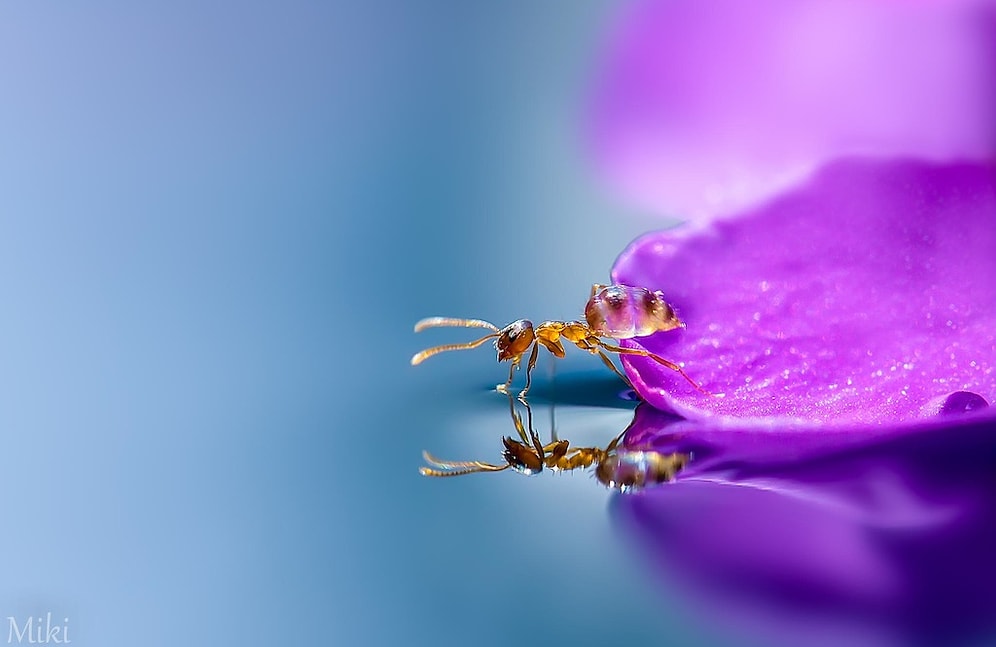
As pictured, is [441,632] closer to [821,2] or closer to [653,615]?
[653,615]

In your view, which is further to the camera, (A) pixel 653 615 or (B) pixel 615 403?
(B) pixel 615 403

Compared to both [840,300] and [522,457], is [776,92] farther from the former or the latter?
[522,457]

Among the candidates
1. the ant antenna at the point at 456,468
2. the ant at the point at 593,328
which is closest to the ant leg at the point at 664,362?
the ant at the point at 593,328

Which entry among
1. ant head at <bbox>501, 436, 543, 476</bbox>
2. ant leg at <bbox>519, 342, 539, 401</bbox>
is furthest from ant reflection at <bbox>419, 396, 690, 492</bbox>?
ant leg at <bbox>519, 342, 539, 401</bbox>

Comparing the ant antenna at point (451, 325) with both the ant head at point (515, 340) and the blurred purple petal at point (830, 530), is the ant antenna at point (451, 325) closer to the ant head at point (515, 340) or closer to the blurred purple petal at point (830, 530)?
the ant head at point (515, 340)

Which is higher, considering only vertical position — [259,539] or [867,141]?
[867,141]

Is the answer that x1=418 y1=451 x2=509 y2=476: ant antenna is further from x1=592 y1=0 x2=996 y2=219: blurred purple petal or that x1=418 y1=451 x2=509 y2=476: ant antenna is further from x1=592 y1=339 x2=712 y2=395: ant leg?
x1=592 y1=0 x2=996 y2=219: blurred purple petal

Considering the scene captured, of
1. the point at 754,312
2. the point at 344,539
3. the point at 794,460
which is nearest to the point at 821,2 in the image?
the point at 754,312

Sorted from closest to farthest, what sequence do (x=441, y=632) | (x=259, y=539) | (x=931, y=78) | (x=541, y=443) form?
(x=441, y=632), (x=259, y=539), (x=541, y=443), (x=931, y=78)
